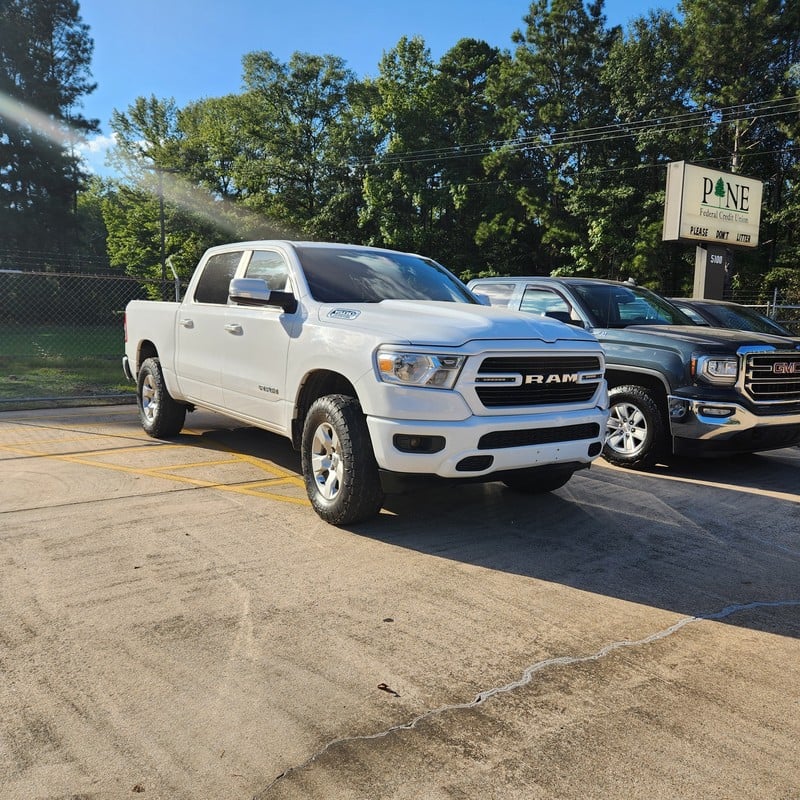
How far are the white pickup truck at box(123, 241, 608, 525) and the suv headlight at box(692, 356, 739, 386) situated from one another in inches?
75.5

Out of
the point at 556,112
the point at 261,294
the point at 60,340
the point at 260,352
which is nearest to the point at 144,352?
the point at 260,352

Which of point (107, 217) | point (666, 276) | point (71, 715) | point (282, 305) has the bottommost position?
point (71, 715)

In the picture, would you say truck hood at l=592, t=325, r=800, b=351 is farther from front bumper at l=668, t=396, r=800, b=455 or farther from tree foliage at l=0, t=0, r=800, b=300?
tree foliage at l=0, t=0, r=800, b=300

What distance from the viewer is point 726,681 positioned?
9.83ft

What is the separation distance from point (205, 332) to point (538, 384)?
11.0 feet

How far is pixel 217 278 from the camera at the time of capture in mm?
6758

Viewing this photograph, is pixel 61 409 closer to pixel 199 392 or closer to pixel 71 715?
pixel 199 392

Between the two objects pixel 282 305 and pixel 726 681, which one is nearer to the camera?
pixel 726 681

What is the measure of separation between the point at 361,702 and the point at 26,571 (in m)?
2.31

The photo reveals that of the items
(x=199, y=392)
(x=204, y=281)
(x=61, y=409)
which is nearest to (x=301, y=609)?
(x=199, y=392)

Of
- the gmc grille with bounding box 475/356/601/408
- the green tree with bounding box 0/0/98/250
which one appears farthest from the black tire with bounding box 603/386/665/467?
the green tree with bounding box 0/0/98/250

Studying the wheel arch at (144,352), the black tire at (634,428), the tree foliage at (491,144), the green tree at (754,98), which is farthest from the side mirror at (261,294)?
the green tree at (754,98)

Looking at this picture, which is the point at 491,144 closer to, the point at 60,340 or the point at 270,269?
the point at 60,340

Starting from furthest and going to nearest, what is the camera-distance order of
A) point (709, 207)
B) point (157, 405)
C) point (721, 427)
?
point (709, 207) < point (157, 405) < point (721, 427)
